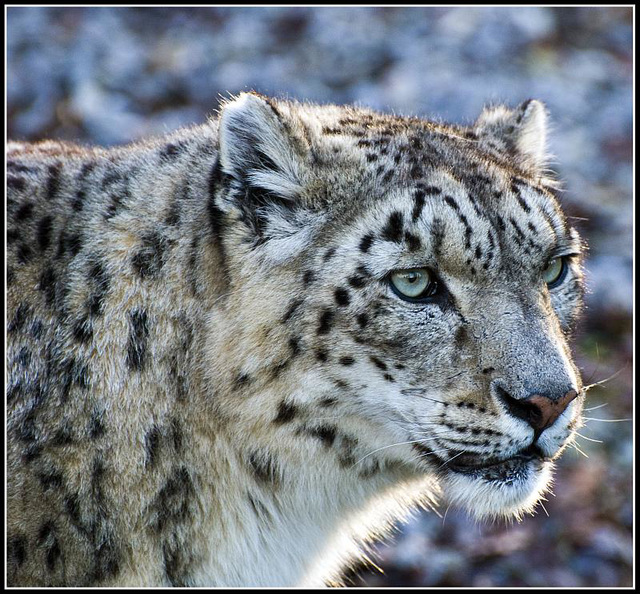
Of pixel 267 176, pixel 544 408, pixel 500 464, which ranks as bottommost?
pixel 500 464

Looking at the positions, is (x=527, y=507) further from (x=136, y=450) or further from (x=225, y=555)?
(x=136, y=450)

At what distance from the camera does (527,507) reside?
438 cm

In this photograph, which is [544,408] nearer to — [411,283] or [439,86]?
[411,283]

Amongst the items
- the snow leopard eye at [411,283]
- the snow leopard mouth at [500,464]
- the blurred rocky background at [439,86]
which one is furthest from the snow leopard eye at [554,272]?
the blurred rocky background at [439,86]

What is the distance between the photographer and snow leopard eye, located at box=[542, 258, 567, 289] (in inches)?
179

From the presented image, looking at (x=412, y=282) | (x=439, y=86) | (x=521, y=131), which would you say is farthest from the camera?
(x=439, y=86)

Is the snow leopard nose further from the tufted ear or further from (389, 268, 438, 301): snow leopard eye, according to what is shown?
the tufted ear

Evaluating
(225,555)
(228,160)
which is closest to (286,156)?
(228,160)

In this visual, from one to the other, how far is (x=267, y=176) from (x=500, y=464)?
5.69 ft

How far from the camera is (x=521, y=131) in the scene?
5.41 metres

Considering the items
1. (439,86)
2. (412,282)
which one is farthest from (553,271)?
(439,86)

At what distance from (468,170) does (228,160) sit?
1169mm

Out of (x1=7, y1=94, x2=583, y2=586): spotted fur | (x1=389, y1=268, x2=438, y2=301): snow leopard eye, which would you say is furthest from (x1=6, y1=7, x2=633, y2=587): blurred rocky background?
(x1=389, y1=268, x2=438, y2=301): snow leopard eye

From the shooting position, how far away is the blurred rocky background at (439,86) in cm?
770
